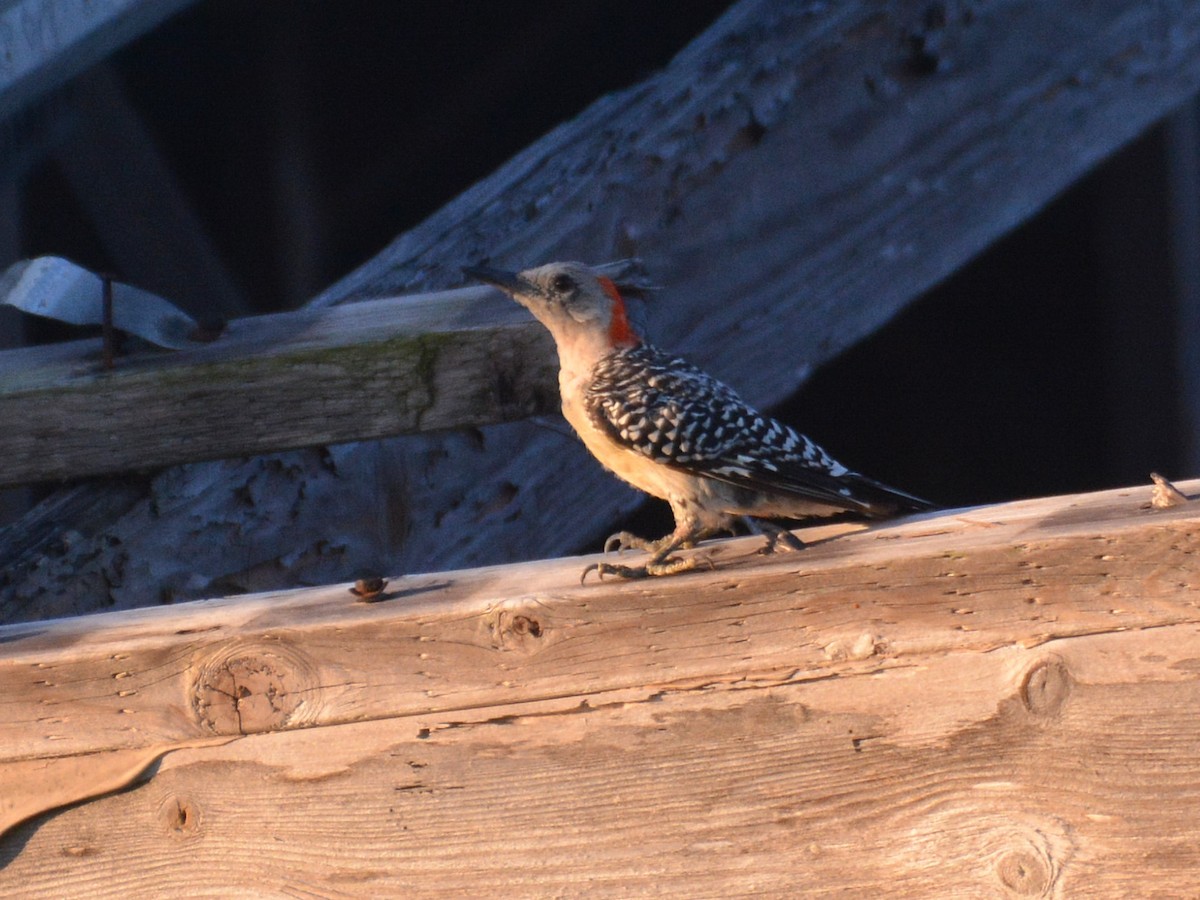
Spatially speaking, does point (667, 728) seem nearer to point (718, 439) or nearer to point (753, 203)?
point (718, 439)

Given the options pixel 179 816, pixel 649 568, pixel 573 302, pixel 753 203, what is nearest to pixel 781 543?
pixel 649 568

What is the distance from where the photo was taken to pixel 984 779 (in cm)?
157

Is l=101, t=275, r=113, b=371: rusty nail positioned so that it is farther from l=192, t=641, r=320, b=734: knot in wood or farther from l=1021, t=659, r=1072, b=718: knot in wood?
l=1021, t=659, r=1072, b=718: knot in wood

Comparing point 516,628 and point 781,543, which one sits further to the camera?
point 781,543

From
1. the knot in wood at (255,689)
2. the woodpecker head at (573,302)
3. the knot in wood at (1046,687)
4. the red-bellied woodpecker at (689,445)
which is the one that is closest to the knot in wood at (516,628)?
the knot in wood at (255,689)

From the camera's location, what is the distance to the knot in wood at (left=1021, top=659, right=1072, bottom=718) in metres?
1.54

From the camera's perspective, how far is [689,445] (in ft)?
9.53

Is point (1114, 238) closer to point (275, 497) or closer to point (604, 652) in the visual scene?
point (275, 497)

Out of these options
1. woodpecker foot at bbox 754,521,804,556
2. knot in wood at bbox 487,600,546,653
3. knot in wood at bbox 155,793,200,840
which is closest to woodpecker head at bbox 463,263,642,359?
woodpecker foot at bbox 754,521,804,556

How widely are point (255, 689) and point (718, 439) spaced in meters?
1.49

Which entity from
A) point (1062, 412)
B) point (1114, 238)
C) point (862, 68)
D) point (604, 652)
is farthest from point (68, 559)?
point (1062, 412)

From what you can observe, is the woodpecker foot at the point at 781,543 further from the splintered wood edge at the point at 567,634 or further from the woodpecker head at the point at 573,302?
the woodpecker head at the point at 573,302

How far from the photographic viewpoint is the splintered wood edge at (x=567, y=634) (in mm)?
1534

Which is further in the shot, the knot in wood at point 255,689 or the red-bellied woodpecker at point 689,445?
the red-bellied woodpecker at point 689,445
